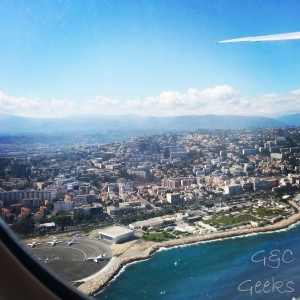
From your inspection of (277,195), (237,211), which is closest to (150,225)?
(237,211)

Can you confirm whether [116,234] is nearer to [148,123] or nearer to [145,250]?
[145,250]

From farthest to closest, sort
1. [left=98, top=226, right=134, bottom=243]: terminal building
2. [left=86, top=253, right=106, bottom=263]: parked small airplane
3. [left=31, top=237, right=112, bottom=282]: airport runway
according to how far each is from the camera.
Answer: [left=98, top=226, right=134, bottom=243]: terminal building
[left=86, top=253, right=106, bottom=263]: parked small airplane
[left=31, top=237, right=112, bottom=282]: airport runway

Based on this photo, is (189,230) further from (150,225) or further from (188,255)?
(150,225)

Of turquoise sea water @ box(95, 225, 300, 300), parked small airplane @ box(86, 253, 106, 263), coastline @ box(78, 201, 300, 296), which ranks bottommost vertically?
turquoise sea water @ box(95, 225, 300, 300)

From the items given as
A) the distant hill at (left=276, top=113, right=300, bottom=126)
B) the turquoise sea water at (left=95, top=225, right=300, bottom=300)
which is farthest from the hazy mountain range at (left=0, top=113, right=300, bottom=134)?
the turquoise sea water at (left=95, top=225, right=300, bottom=300)

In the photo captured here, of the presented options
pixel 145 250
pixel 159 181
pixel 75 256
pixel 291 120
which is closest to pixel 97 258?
pixel 75 256

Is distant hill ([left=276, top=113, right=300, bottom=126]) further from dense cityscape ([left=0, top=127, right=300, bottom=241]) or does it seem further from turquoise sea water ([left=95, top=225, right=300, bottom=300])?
turquoise sea water ([left=95, top=225, right=300, bottom=300])
